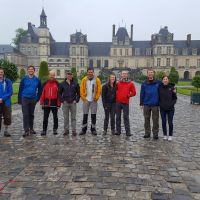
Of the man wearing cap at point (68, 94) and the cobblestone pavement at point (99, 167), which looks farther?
the man wearing cap at point (68, 94)

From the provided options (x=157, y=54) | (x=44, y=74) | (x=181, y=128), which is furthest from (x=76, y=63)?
(x=181, y=128)

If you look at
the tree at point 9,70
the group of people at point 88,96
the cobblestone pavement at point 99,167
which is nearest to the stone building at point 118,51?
the tree at point 9,70

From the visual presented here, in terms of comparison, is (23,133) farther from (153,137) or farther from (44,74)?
(44,74)

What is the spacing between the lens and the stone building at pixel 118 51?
239ft

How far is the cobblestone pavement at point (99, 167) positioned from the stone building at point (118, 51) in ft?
214

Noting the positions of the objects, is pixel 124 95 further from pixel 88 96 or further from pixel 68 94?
pixel 68 94

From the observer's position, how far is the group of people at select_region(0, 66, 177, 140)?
726 centimetres

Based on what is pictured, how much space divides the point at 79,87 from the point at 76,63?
67147 millimetres

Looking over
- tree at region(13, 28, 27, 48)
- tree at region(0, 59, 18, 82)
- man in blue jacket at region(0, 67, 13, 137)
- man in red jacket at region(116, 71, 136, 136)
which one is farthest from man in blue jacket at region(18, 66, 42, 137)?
tree at region(13, 28, 27, 48)

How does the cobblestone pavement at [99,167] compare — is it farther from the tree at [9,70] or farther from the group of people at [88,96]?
the tree at [9,70]

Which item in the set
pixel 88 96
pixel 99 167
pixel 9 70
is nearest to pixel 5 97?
pixel 88 96

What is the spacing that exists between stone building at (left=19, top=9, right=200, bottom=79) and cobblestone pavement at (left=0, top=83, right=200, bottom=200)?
65234mm

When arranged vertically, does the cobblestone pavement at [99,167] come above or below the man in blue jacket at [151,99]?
below

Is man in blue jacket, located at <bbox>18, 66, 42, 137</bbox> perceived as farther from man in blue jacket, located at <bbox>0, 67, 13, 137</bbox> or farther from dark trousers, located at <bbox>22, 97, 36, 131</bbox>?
man in blue jacket, located at <bbox>0, 67, 13, 137</bbox>
